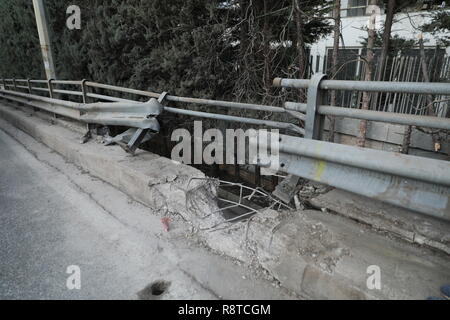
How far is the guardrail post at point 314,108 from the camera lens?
2.33 m

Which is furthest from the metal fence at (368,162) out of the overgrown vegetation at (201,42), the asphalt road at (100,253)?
the overgrown vegetation at (201,42)

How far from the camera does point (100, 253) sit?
2383 millimetres

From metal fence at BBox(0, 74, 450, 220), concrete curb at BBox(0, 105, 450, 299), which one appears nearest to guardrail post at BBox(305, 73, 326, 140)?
metal fence at BBox(0, 74, 450, 220)

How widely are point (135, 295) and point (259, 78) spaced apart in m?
5.04

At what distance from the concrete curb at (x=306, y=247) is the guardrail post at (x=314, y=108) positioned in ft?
2.12

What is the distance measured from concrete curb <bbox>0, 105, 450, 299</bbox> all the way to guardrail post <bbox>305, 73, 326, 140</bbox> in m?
0.65

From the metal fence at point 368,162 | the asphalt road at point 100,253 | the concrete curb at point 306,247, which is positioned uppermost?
the metal fence at point 368,162

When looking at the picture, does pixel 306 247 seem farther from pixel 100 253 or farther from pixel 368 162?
pixel 100 253

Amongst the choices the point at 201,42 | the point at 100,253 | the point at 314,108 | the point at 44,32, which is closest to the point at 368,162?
the point at 314,108

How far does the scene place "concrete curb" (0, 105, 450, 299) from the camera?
167 cm

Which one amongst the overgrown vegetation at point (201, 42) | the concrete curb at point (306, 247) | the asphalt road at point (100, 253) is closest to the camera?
the concrete curb at point (306, 247)

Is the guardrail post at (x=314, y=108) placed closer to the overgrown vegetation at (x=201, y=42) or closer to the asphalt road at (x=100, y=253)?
the asphalt road at (x=100, y=253)

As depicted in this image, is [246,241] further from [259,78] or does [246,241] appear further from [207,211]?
[259,78]
